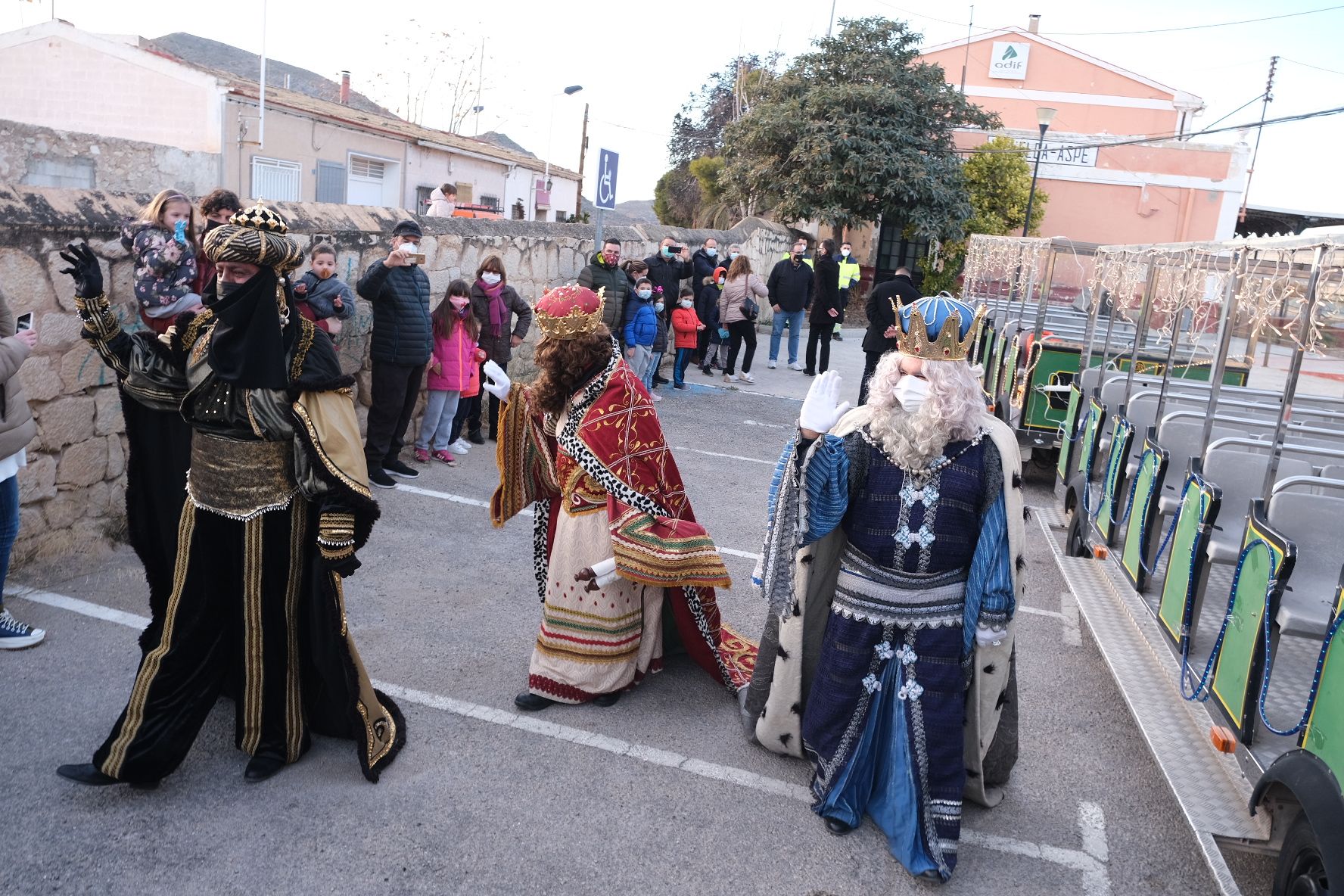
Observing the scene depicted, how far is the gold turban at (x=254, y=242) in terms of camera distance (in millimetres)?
3154

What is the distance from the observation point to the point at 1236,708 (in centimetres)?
346

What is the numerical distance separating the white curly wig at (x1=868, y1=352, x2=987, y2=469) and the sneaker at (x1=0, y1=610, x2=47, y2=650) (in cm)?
363

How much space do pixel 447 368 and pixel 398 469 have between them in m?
0.87

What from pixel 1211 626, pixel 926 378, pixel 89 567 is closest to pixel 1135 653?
pixel 1211 626

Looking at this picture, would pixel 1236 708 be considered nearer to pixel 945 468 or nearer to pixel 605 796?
pixel 945 468

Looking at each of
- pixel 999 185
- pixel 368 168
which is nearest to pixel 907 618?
pixel 368 168

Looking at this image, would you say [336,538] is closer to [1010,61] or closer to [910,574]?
[910,574]

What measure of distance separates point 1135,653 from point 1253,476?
1.05 m

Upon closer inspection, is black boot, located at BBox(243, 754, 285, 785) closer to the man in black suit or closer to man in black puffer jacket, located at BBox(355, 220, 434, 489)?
man in black puffer jacket, located at BBox(355, 220, 434, 489)

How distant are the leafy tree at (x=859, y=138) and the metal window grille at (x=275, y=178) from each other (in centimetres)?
963

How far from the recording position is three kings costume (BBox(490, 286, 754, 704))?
3982 millimetres

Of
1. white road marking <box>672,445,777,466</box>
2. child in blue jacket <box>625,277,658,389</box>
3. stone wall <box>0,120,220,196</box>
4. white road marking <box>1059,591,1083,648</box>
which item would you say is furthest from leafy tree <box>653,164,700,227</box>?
white road marking <box>1059,591,1083,648</box>

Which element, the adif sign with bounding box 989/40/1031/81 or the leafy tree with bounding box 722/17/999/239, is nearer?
the leafy tree with bounding box 722/17/999/239

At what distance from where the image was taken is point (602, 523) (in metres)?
4.04
